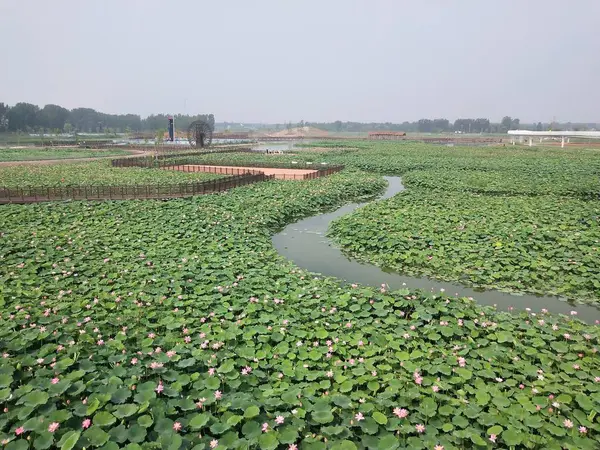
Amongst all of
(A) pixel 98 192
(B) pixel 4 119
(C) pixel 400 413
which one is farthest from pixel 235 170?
(B) pixel 4 119

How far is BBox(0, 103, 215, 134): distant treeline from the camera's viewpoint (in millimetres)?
86062

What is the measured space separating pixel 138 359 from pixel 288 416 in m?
2.20

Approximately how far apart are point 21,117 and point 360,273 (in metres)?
102

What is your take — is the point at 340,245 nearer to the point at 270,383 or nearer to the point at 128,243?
the point at 128,243

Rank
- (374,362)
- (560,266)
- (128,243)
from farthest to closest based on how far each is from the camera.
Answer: (128,243) → (560,266) → (374,362)

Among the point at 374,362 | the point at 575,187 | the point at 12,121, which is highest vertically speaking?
the point at 12,121

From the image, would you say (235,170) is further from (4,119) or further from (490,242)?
(4,119)

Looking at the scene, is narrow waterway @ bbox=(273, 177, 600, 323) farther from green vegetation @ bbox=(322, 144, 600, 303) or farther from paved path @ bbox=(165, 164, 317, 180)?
paved path @ bbox=(165, 164, 317, 180)

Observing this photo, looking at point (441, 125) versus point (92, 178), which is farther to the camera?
point (441, 125)

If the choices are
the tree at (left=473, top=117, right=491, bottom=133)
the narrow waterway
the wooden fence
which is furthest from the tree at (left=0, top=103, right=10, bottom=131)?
the tree at (left=473, top=117, right=491, bottom=133)

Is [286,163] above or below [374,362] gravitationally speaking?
above

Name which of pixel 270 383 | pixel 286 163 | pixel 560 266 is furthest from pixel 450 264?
pixel 286 163

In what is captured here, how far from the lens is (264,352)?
566cm

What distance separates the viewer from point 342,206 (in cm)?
1988
